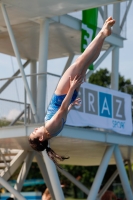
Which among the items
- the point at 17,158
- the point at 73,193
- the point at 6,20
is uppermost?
the point at 6,20

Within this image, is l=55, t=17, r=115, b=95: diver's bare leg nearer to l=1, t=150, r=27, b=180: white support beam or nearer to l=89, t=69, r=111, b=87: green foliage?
l=1, t=150, r=27, b=180: white support beam

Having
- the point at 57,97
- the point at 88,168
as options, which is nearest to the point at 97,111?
the point at 57,97

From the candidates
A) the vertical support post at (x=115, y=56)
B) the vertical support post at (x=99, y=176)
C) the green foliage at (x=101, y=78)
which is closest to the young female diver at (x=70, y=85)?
the vertical support post at (x=99, y=176)

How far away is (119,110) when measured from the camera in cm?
1936

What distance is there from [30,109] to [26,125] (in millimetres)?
943

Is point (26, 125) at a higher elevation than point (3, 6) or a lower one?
lower

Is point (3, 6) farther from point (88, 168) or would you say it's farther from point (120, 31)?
point (88, 168)

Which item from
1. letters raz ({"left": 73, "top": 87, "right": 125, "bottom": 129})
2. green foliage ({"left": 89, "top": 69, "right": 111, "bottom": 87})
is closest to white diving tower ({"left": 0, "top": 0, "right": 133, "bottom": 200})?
letters raz ({"left": 73, "top": 87, "right": 125, "bottom": 129})

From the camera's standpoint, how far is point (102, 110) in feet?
61.2

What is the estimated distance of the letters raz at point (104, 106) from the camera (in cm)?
1805

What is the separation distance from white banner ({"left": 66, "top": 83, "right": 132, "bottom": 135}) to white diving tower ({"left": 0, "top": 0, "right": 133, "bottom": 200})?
27 centimetres

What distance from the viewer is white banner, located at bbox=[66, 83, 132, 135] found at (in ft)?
58.7

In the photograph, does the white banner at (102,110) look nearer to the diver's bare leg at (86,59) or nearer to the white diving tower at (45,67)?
the white diving tower at (45,67)

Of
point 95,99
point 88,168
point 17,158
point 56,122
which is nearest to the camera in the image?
point 56,122
